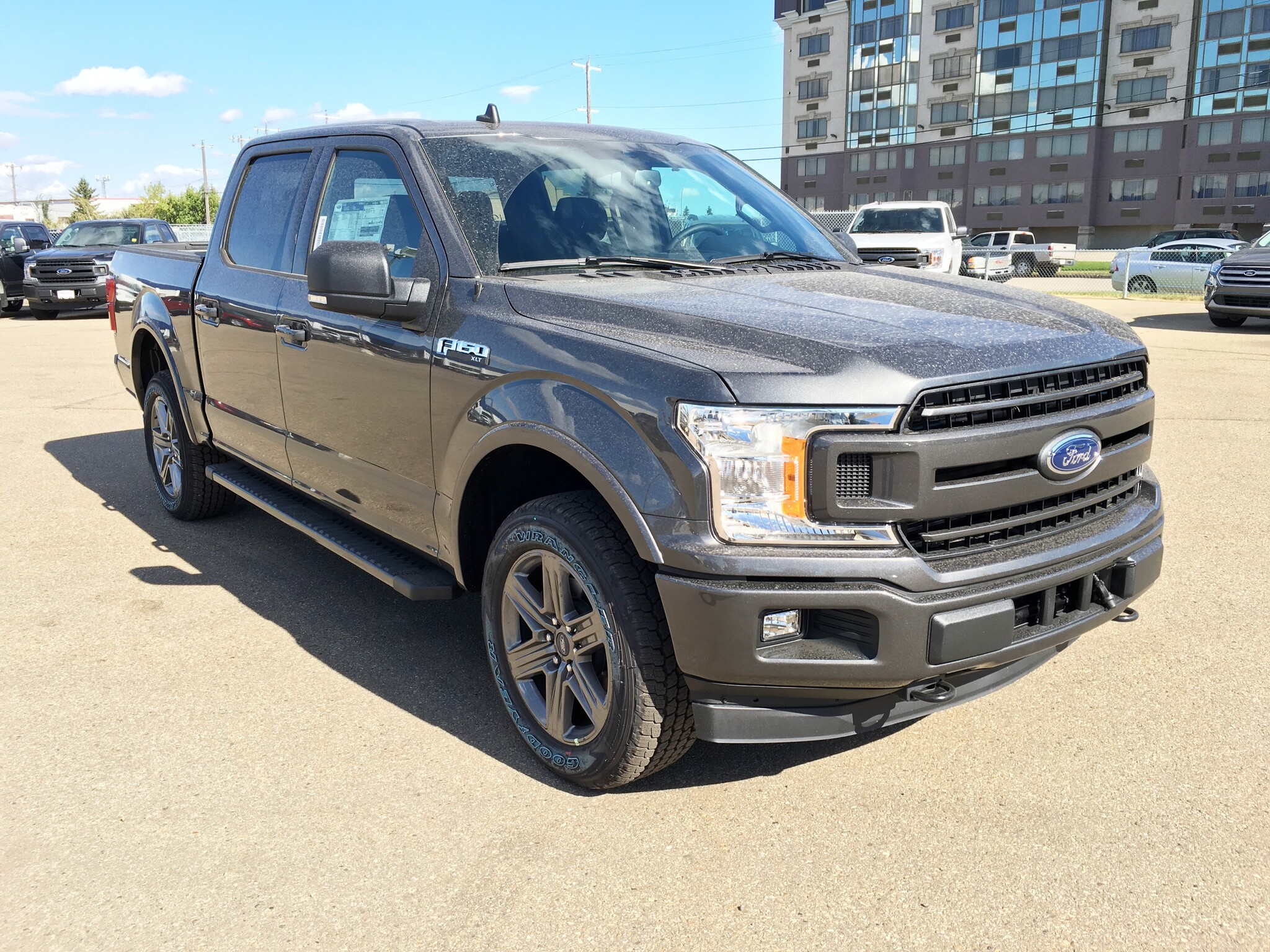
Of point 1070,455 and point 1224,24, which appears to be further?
point 1224,24

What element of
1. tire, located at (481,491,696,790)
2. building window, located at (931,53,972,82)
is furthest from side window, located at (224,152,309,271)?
building window, located at (931,53,972,82)

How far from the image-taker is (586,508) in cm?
287

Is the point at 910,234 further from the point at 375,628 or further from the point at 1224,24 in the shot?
the point at 1224,24

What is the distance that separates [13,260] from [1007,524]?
75.4ft

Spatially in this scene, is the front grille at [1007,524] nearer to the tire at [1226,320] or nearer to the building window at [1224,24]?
the tire at [1226,320]

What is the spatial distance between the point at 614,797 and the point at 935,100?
78.1 m

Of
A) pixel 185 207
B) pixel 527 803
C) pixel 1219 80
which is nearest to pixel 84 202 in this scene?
pixel 185 207

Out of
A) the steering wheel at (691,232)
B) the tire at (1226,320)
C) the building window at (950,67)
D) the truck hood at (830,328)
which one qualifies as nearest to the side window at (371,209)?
the truck hood at (830,328)

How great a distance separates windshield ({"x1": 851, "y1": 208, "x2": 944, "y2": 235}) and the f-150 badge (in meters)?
17.7

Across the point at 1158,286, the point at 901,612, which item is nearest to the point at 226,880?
the point at 901,612

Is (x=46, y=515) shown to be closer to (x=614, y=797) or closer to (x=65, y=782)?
(x=65, y=782)

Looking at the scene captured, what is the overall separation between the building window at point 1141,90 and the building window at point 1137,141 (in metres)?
1.87

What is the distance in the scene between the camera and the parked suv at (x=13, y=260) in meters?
19.7

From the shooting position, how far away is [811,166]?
268ft
